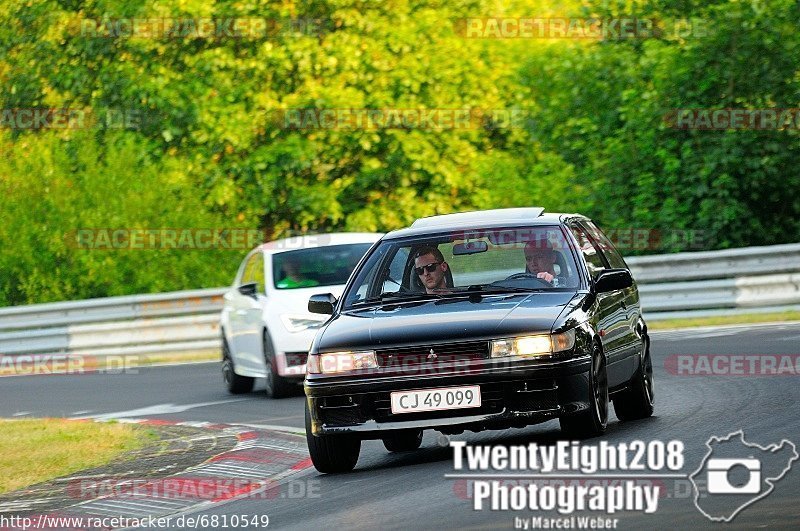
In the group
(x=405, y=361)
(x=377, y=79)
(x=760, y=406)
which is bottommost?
(x=760, y=406)

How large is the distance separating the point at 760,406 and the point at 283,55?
2163 centimetres

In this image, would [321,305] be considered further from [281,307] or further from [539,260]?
[281,307]

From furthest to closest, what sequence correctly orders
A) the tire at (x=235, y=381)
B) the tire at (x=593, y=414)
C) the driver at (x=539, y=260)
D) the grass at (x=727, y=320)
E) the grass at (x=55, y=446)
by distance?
the grass at (x=727, y=320)
the tire at (x=235, y=381)
the grass at (x=55, y=446)
the driver at (x=539, y=260)
the tire at (x=593, y=414)

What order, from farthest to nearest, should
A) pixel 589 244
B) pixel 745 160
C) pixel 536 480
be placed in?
1. pixel 745 160
2. pixel 589 244
3. pixel 536 480

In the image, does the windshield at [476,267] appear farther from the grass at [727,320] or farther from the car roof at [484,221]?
the grass at [727,320]

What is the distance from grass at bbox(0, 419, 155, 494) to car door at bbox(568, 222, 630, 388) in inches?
144

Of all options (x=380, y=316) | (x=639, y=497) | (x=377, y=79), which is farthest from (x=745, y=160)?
(x=639, y=497)

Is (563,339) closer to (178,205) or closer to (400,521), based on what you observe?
(400,521)

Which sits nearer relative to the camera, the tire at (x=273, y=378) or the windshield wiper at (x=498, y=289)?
the windshield wiper at (x=498, y=289)

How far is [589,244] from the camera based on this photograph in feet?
40.1

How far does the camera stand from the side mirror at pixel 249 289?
1816 centimetres

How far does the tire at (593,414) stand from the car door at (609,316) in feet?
0.97

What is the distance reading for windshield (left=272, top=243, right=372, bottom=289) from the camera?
1783 cm

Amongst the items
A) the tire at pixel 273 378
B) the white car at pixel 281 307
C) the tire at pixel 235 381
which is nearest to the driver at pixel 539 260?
the white car at pixel 281 307
